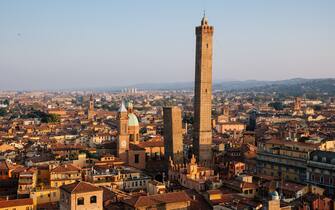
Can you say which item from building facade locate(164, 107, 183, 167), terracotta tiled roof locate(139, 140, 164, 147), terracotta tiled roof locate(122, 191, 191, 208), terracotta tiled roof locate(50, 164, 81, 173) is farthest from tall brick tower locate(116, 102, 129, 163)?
terracotta tiled roof locate(122, 191, 191, 208)

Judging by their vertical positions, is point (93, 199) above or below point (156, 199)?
above

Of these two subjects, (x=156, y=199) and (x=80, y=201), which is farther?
(x=156, y=199)

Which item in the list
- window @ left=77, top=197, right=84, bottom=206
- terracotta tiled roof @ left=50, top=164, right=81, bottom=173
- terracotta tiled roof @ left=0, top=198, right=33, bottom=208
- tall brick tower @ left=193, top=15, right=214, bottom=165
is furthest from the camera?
tall brick tower @ left=193, top=15, right=214, bottom=165

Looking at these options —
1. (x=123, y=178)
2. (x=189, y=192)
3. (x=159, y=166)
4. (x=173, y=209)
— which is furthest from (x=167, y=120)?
(x=173, y=209)

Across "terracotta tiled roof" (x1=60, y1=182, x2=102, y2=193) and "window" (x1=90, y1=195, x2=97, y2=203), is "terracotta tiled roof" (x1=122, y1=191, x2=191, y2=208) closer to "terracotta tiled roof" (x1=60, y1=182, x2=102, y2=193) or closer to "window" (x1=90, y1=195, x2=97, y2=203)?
"window" (x1=90, y1=195, x2=97, y2=203)

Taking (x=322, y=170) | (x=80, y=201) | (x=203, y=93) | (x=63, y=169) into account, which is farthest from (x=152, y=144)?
(x=80, y=201)

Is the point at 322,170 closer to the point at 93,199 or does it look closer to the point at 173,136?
the point at 173,136

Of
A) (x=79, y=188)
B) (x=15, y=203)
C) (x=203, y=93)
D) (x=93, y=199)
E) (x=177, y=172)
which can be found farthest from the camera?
(x=203, y=93)
